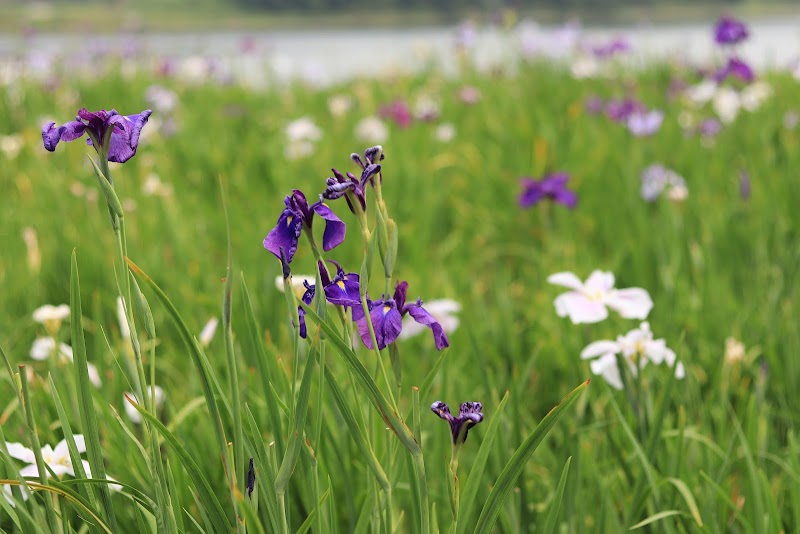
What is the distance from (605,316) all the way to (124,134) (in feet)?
2.88

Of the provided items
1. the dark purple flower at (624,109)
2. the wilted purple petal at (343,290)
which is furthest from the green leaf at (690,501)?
the dark purple flower at (624,109)

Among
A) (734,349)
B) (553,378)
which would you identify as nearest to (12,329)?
(553,378)

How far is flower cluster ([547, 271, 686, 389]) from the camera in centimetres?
128

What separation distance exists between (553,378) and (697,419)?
38 cm

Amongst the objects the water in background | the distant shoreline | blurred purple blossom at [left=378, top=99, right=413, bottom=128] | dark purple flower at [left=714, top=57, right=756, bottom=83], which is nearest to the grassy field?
blurred purple blossom at [left=378, top=99, right=413, bottom=128]

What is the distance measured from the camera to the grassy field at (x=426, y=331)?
2.70 ft

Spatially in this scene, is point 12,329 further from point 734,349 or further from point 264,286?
point 734,349

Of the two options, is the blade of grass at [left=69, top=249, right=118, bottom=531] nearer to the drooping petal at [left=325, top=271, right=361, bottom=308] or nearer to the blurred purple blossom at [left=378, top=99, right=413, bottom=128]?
the drooping petal at [left=325, top=271, right=361, bottom=308]

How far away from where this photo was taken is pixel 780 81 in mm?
5469

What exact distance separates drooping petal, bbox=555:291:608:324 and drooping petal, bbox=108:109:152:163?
2.59 ft

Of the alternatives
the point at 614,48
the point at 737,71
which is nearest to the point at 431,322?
the point at 737,71

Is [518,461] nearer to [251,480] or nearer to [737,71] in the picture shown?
[251,480]

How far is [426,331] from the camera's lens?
6.36 ft

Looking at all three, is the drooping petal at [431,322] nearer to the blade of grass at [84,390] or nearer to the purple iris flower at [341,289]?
the purple iris flower at [341,289]
